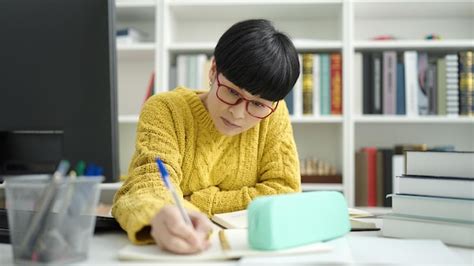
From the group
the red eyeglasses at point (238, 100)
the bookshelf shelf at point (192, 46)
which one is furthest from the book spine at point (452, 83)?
the red eyeglasses at point (238, 100)

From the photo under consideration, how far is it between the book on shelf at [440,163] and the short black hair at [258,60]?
0.90ft

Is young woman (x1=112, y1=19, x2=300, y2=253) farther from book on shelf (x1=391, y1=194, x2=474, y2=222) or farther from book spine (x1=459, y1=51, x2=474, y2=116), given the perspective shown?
book spine (x1=459, y1=51, x2=474, y2=116)

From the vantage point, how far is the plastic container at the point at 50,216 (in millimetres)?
612

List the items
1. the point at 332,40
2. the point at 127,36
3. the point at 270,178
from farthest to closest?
1. the point at 332,40
2. the point at 127,36
3. the point at 270,178

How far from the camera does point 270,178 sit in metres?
1.24

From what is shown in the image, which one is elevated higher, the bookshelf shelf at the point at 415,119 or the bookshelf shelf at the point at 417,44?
the bookshelf shelf at the point at 417,44

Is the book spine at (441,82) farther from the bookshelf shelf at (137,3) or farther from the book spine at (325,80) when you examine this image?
the bookshelf shelf at (137,3)

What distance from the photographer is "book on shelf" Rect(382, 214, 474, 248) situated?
0.81 m

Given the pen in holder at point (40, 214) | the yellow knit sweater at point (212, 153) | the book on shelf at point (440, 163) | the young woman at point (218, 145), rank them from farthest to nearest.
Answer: the yellow knit sweater at point (212, 153) < the book on shelf at point (440, 163) < the young woman at point (218, 145) < the pen in holder at point (40, 214)

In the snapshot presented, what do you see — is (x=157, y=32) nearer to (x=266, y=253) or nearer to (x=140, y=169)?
(x=140, y=169)

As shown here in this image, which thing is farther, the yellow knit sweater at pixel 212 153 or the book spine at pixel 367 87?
the book spine at pixel 367 87

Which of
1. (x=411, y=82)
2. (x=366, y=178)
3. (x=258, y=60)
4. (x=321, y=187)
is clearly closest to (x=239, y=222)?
(x=258, y=60)

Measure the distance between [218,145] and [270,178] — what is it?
15 cm

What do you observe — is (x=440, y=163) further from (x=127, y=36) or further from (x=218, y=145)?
(x=127, y=36)
